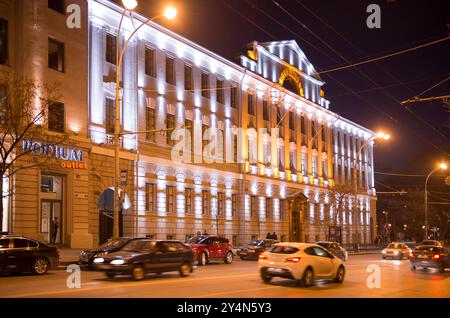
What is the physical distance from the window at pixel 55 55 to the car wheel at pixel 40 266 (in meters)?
13.8

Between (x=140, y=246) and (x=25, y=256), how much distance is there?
4703 millimetres

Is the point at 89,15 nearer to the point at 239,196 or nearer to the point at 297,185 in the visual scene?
the point at 239,196

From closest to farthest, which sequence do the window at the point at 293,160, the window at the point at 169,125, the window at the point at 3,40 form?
1. the window at the point at 3,40
2. the window at the point at 169,125
3. the window at the point at 293,160

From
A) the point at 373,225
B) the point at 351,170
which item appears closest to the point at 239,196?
the point at 351,170

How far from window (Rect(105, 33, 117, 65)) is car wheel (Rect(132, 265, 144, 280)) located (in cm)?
2035

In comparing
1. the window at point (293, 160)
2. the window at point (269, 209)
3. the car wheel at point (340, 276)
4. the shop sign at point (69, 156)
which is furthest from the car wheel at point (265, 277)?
the window at point (293, 160)

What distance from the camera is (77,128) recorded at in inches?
1358

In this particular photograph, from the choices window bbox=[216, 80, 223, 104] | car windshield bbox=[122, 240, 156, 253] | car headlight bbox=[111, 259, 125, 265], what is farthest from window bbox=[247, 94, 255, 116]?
car headlight bbox=[111, 259, 125, 265]

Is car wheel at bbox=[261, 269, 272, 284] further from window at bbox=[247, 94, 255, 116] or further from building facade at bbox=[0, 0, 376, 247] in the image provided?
window at bbox=[247, 94, 255, 116]

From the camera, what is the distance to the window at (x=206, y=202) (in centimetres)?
4759

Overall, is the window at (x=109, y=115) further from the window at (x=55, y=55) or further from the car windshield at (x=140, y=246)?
the car windshield at (x=140, y=246)

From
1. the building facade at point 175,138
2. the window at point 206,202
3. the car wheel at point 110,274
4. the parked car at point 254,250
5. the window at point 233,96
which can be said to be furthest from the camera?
the window at point 233,96

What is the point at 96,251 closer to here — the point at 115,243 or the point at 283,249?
the point at 115,243

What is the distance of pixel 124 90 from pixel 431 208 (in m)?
61.6
